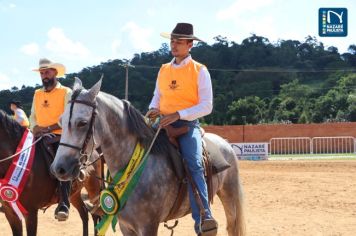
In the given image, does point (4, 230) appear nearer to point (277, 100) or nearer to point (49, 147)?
point (49, 147)

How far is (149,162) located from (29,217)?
9.18 ft

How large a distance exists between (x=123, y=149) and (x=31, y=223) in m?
2.74

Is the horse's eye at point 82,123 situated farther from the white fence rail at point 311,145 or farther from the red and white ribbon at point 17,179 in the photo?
the white fence rail at point 311,145

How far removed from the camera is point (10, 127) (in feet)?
24.7

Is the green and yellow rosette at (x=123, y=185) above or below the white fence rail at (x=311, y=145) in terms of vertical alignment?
above

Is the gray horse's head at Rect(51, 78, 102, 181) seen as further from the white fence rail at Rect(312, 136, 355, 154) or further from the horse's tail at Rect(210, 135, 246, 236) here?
the white fence rail at Rect(312, 136, 355, 154)

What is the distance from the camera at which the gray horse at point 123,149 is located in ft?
15.2

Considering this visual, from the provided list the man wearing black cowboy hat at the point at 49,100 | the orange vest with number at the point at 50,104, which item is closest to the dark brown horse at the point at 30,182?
the man wearing black cowboy hat at the point at 49,100

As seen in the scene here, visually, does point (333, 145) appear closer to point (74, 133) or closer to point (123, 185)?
point (123, 185)

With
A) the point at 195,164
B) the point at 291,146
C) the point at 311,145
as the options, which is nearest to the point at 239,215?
the point at 195,164

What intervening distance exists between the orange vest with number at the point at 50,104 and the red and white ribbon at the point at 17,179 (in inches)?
24.1

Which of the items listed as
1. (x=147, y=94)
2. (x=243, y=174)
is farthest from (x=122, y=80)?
(x=243, y=174)

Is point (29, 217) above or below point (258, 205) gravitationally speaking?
above

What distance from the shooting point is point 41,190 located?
7.43 m
